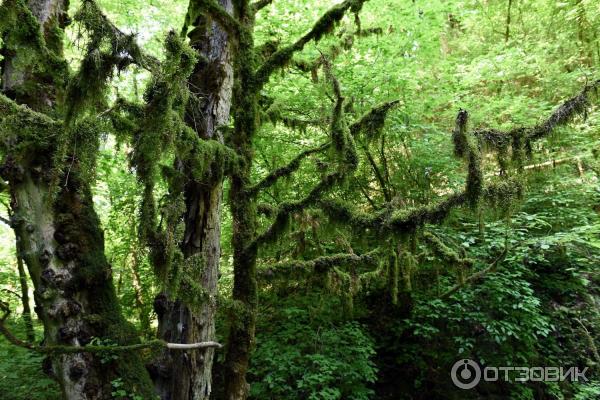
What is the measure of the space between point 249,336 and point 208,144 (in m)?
1.91

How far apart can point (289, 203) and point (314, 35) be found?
1.67 m

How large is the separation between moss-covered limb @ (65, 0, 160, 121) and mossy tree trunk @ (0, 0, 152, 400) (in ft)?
2.95

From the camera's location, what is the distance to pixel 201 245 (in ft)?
11.3

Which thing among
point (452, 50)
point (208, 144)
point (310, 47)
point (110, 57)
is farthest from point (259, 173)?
point (452, 50)

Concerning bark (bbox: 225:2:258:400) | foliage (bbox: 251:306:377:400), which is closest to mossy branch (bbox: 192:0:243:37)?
bark (bbox: 225:2:258:400)

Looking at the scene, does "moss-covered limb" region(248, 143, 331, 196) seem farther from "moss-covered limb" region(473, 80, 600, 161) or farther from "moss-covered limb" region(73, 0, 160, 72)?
"moss-covered limb" region(73, 0, 160, 72)

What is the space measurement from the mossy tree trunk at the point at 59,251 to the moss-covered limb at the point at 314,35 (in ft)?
5.66

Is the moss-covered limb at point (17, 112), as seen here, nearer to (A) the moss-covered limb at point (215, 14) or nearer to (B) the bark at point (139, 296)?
(A) the moss-covered limb at point (215, 14)

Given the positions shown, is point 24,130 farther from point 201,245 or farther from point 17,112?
point 201,245

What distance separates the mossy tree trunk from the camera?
9.78ft

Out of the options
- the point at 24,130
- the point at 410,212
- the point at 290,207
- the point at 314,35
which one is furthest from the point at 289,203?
the point at 24,130

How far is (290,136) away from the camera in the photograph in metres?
7.00

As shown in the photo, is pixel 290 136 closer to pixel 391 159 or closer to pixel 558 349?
pixel 391 159

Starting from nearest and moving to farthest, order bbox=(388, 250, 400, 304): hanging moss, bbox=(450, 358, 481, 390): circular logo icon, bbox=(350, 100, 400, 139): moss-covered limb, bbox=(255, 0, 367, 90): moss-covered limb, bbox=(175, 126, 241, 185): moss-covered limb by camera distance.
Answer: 1. bbox=(175, 126, 241, 185): moss-covered limb
2. bbox=(350, 100, 400, 139): moss-covered limb
3. bbox=(255, 0, 367, 90): moss-covered limb
4. bbox=(388, 250, 400, 304): hanging moss
5. bbox=(450, 358, 481, 390): circular logo icon
